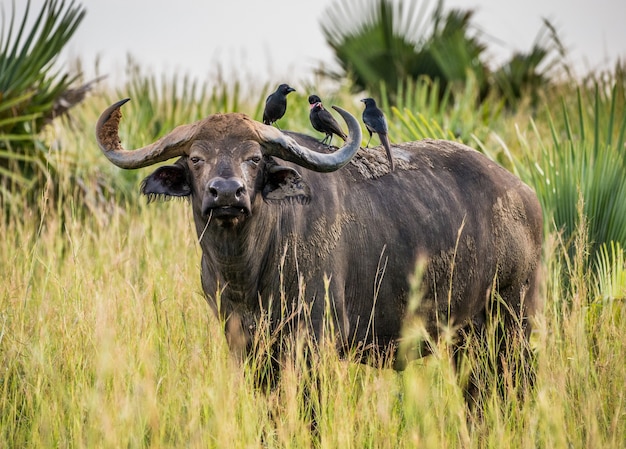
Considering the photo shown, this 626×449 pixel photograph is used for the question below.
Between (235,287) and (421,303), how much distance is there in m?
1.19

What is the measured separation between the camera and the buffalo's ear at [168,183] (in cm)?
456

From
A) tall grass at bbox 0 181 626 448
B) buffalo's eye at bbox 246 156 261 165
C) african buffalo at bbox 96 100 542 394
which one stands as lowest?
tall grass at bbox 0 181 626 448

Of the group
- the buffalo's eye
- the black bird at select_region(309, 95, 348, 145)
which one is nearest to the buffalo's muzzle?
the buffalo's eye

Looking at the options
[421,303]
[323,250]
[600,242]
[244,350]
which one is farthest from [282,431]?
[600,242]

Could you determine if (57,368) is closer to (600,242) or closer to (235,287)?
(235,287)

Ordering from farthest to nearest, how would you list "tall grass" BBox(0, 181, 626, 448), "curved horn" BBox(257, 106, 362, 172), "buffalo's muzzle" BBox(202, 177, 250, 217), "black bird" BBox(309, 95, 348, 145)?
"black bird" BBox(309, 95, 348, 145) < "curved horn" BBox(257, 106, 362, 172) < "buffalo's muzzle" BBox(202, 177, 250, 217) < "tall grass" BBox(0, 181, 626, 448)

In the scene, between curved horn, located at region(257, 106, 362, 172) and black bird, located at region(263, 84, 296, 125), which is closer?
curved horn, located at region(257, 106, 362, 172)

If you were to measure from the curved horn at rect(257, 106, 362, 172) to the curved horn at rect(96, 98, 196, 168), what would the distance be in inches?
14.7

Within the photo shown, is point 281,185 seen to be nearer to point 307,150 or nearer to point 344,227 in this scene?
point 307,150

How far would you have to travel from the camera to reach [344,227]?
197 inches

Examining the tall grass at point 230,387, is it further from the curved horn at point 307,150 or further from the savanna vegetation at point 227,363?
the curved horn at point 307,150

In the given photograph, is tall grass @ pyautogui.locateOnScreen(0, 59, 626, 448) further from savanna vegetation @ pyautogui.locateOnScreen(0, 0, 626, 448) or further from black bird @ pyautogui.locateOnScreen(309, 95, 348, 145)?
black bird @ pyautogui.locateOnScreen(309, 95, 348, 145)

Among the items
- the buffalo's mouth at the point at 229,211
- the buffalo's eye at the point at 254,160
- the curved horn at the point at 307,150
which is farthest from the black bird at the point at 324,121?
the buffalo's mouth at the point at 229,211

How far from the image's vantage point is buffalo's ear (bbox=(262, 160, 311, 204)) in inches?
179
